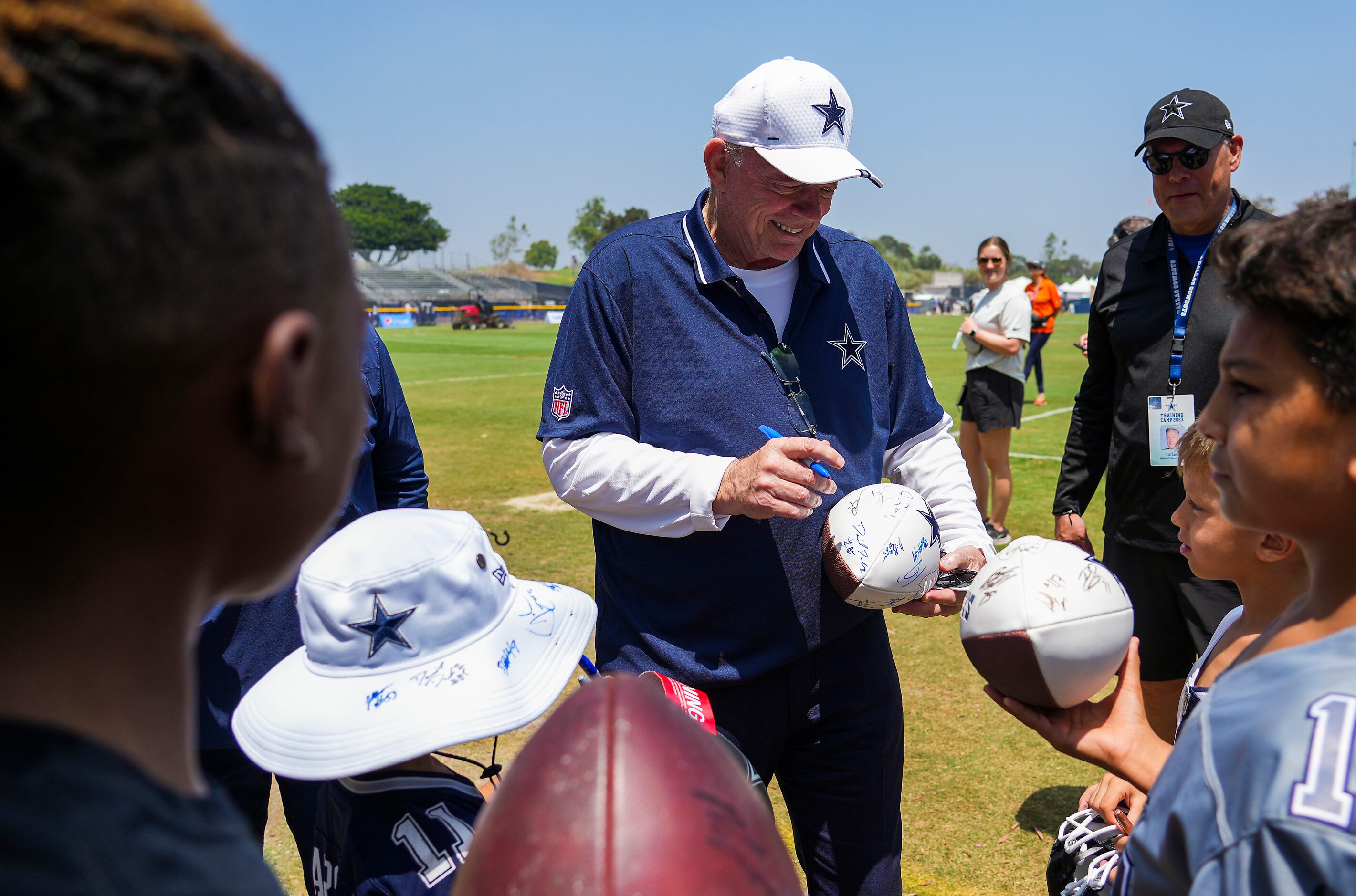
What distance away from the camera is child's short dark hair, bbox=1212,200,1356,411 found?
4.03 ft

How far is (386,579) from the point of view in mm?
1839

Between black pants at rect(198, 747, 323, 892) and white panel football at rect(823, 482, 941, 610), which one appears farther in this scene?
black pants at rect(198, 747, 323, 892)

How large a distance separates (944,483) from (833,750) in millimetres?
857

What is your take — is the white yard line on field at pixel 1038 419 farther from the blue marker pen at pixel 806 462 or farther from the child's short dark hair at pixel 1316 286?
the child's short dark hair at pixel 1316 286

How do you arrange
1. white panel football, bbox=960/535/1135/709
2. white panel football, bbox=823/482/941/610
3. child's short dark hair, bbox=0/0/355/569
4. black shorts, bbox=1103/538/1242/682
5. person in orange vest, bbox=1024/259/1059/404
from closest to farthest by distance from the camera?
child's short dark hair, bbox=0/0/355/569
white panel football, bbox=960/535/1135/709
white panel football, bbox=823/482/941/610
black shorts, bbox=1103/538/1242/682
person in orange vest, bbox=1024/259/1059/404

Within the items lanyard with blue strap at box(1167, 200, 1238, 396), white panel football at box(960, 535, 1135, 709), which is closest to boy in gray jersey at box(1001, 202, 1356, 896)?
white panel football at box(960, 535, 1135, 709)

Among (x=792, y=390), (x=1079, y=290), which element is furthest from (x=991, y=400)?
(x=1079, y=290)

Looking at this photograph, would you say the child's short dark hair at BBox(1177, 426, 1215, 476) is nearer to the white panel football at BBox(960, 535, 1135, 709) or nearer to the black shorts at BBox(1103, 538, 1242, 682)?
the white panel football at BBox(960, 535, 1135, 709)

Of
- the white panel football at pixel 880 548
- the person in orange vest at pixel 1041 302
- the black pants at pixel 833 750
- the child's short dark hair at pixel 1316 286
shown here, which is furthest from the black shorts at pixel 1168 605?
the person in orange vest at pixel 1041 302

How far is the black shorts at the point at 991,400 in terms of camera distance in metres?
7.74

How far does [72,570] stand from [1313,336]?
4.57 feet

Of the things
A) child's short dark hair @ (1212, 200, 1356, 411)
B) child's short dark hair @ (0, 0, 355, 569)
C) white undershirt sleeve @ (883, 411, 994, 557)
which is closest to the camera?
child's short dark hair @ (0, 0, 355, 569)

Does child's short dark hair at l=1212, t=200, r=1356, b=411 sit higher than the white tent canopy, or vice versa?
child's short dark hair at l=1212, t=200, r=1356, b=411

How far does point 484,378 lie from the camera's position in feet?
66.8
